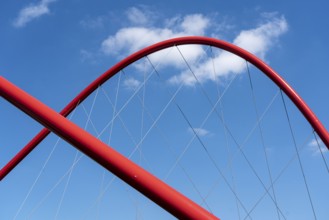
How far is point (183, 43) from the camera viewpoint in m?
15.9

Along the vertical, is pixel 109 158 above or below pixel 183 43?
below

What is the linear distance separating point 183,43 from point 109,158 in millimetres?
11207

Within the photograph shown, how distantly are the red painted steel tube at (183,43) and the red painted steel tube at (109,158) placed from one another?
9.16 meters

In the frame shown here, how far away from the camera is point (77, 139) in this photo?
5.36 meters

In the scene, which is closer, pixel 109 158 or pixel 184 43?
pixel 109 158

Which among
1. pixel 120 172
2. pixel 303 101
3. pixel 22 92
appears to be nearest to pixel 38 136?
pixel 303 101

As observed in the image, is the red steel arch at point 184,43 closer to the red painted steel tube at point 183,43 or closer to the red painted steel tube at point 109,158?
the red painted steel tube at point 183,43

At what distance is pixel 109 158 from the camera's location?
16.8ft

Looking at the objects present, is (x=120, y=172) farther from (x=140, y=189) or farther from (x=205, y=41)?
(x=205, y=41)

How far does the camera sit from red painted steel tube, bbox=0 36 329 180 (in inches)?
538

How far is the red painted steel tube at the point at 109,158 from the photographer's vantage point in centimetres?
456

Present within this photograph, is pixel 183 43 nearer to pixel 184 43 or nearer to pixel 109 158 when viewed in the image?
pixel 184 43

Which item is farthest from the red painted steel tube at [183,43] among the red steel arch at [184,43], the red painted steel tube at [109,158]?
the red painted steel tube at [109,158]

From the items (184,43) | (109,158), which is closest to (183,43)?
(184,43)
